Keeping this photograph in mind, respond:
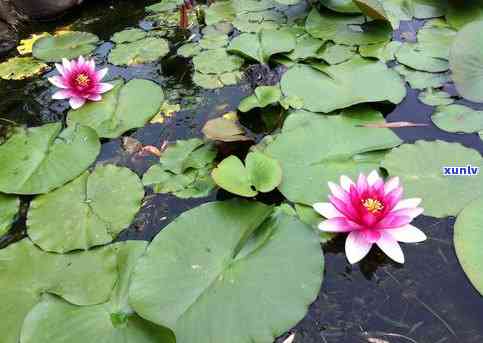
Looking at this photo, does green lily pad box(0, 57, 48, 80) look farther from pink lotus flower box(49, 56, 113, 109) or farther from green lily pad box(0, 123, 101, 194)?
green lily pad box(0, 123, 101, 194)

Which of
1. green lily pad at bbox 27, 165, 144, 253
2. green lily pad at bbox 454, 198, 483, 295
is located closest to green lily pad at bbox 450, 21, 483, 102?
green lily pad at bbox 454, 198, 483, 295

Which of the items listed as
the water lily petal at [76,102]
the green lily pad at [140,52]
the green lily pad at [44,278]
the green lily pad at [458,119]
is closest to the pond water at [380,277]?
the green lily pad at [458,119]

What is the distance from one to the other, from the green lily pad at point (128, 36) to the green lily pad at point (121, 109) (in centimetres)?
73

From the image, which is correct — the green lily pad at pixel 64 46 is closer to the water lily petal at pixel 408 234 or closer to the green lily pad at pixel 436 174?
the green lily pad at pixel 436 174

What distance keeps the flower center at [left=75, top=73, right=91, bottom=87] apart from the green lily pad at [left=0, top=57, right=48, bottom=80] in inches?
26.5

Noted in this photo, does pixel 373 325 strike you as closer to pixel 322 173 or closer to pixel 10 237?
pixel 322 173

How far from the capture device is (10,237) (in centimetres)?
211

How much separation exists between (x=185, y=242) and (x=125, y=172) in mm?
635

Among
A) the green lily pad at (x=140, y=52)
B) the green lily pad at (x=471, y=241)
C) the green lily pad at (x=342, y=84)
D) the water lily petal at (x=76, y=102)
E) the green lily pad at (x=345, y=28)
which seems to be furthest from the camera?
the green lily pad at (x=140, y=52)

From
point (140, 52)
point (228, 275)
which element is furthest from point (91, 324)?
point (140, 52)

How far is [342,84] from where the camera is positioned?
2.69m

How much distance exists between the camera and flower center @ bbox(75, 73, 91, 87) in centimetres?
280

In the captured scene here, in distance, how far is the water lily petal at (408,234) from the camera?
1814 mm

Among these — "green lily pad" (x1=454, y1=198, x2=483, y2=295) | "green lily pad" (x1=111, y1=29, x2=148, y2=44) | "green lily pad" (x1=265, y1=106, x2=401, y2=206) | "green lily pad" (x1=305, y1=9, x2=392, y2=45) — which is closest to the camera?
"green lily pad" (x1=454, y1=198, x2=483, y2=295)
